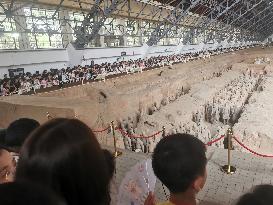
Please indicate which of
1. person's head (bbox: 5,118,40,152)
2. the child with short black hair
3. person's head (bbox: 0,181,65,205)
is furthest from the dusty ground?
person's head (bbox: 0,181,65,205)

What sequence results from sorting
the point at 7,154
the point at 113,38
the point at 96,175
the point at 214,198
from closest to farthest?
the point at 96,175 < the point at 7,154 < the point at 214,198 < the point at 113,38

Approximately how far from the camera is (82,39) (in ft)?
74.0

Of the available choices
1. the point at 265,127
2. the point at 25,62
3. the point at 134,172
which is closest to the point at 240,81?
the point at 265,127

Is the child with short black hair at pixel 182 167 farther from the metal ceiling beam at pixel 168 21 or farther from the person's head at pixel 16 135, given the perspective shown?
the metal ceiling beam at pixel 168 21

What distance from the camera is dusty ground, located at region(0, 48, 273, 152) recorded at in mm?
9516

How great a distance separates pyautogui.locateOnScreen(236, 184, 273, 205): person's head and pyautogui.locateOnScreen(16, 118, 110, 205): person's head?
904 mm

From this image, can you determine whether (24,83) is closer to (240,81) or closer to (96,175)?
(96,175)

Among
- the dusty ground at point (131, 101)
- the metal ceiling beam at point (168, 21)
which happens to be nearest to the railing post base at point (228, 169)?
the dusty ground at point (131, 101)

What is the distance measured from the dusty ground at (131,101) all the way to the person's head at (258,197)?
7.31 m

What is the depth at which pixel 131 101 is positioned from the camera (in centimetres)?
1425

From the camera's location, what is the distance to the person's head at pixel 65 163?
1436 mm

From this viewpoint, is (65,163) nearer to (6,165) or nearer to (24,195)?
(24,195)

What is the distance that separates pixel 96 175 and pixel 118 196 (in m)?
1.91

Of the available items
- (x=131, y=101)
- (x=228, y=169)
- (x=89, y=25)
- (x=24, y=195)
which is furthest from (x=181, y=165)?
(x=89, y=25)
